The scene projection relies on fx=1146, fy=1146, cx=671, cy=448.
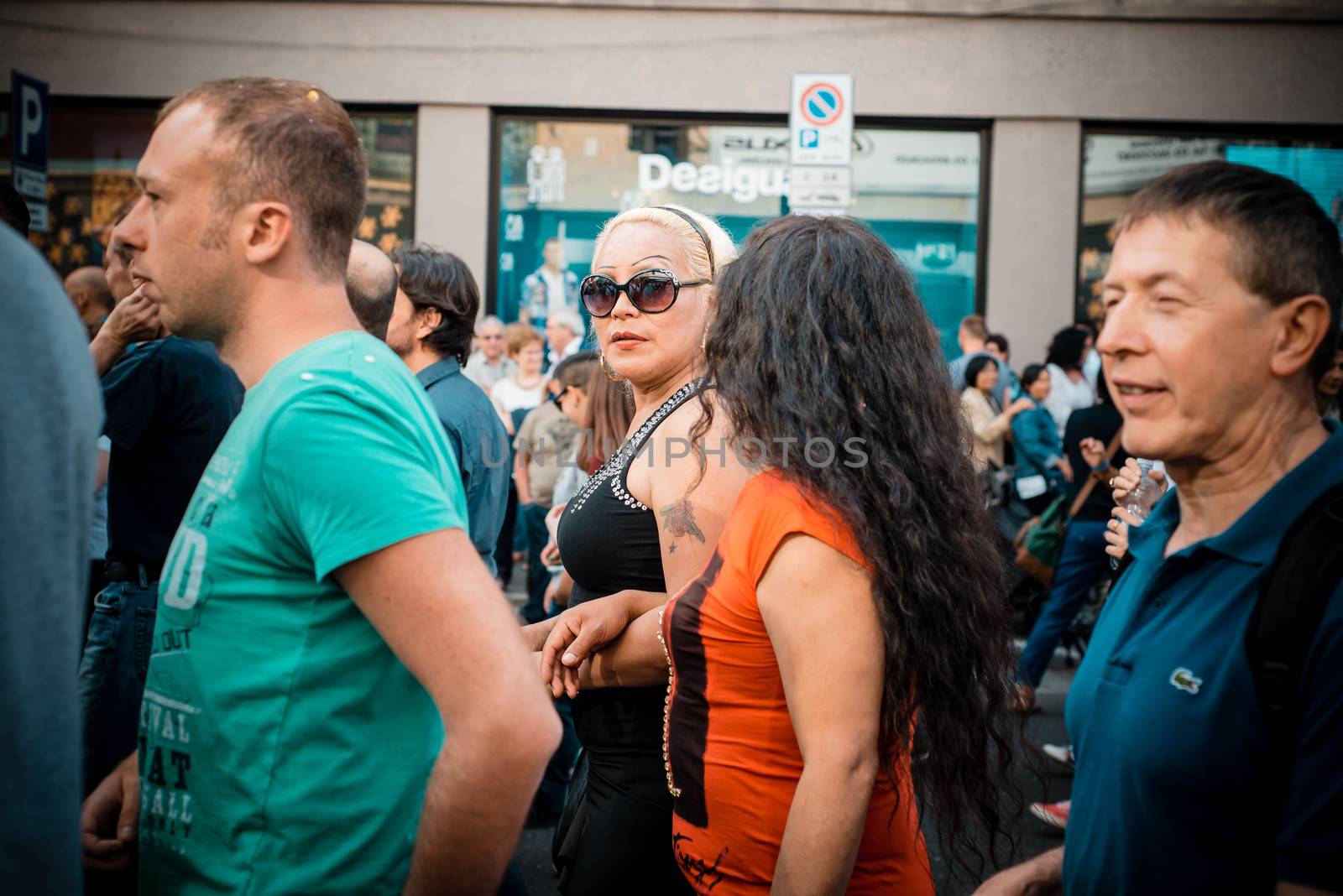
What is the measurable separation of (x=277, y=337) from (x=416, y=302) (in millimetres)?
2702

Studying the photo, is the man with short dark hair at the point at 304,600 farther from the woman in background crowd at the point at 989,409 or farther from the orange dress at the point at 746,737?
the woman in background crowd at the point at 989,409

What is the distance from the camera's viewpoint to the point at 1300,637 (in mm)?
1405

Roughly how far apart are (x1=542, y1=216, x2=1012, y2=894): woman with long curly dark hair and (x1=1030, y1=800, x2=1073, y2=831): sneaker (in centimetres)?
306

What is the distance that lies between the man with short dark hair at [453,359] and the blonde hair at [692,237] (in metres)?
1.14

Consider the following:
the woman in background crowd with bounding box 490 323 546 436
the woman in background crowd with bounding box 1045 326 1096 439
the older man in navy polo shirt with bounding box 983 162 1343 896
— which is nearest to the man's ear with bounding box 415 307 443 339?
the older man in navy polo shirt with bounding box 983 162 1343 896

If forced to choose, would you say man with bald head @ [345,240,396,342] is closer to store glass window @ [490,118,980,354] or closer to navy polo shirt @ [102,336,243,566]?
navy polo shirt @ [102,336,243,566]

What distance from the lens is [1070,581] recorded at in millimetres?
6738

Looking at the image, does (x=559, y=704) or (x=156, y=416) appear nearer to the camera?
(x=156, y=416)

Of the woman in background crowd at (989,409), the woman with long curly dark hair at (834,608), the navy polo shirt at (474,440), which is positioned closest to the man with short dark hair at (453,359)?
the navy polo shirt at (474,440)

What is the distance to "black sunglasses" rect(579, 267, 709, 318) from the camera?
120 inches

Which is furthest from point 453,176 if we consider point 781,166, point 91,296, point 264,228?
point 264,228

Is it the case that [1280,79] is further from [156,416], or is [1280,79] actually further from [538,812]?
[156,416]

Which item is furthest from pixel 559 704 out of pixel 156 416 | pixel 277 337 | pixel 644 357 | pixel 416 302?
pixel 277 337

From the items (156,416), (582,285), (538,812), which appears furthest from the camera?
(538,812)
